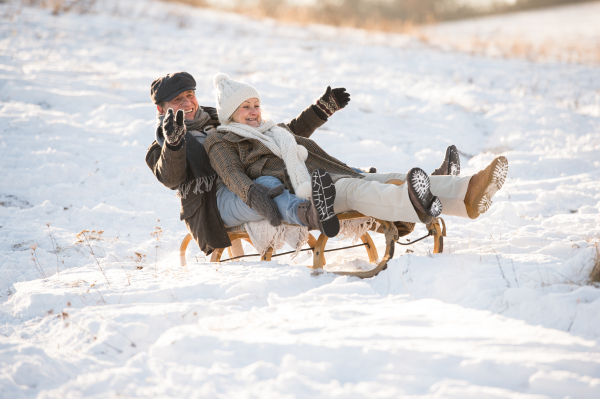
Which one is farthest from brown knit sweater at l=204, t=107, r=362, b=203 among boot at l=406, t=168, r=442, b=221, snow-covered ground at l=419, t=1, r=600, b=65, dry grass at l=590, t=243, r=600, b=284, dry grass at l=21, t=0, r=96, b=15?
dry grass at l=21, t=0, r=96, b=15

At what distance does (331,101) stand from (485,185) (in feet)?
5.18

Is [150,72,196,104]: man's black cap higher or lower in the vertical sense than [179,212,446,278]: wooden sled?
higher

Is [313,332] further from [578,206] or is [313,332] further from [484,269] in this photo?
[578,206]

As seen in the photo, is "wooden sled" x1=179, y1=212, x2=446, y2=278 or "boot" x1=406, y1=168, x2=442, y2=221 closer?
"boot" x1=406, y1=168, x2=442, y2=221

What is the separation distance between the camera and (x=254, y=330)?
2258mm

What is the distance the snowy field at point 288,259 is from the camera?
1941mm

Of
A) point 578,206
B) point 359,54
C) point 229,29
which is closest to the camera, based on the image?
point 578,206

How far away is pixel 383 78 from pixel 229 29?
4.45m

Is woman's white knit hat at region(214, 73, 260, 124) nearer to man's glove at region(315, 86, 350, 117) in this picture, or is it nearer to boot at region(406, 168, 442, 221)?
man's glove at region(315, 86, 350, 117)

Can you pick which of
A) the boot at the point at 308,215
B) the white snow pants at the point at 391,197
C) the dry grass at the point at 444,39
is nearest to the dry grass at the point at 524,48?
the dry grass at the point at 444,39

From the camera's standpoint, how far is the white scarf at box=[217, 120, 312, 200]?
311 centimetres

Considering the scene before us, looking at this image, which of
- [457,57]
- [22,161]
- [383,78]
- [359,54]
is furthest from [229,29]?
[22,161]

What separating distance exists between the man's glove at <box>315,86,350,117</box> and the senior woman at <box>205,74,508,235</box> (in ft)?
0.07

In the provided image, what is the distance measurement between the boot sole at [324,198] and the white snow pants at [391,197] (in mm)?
311
